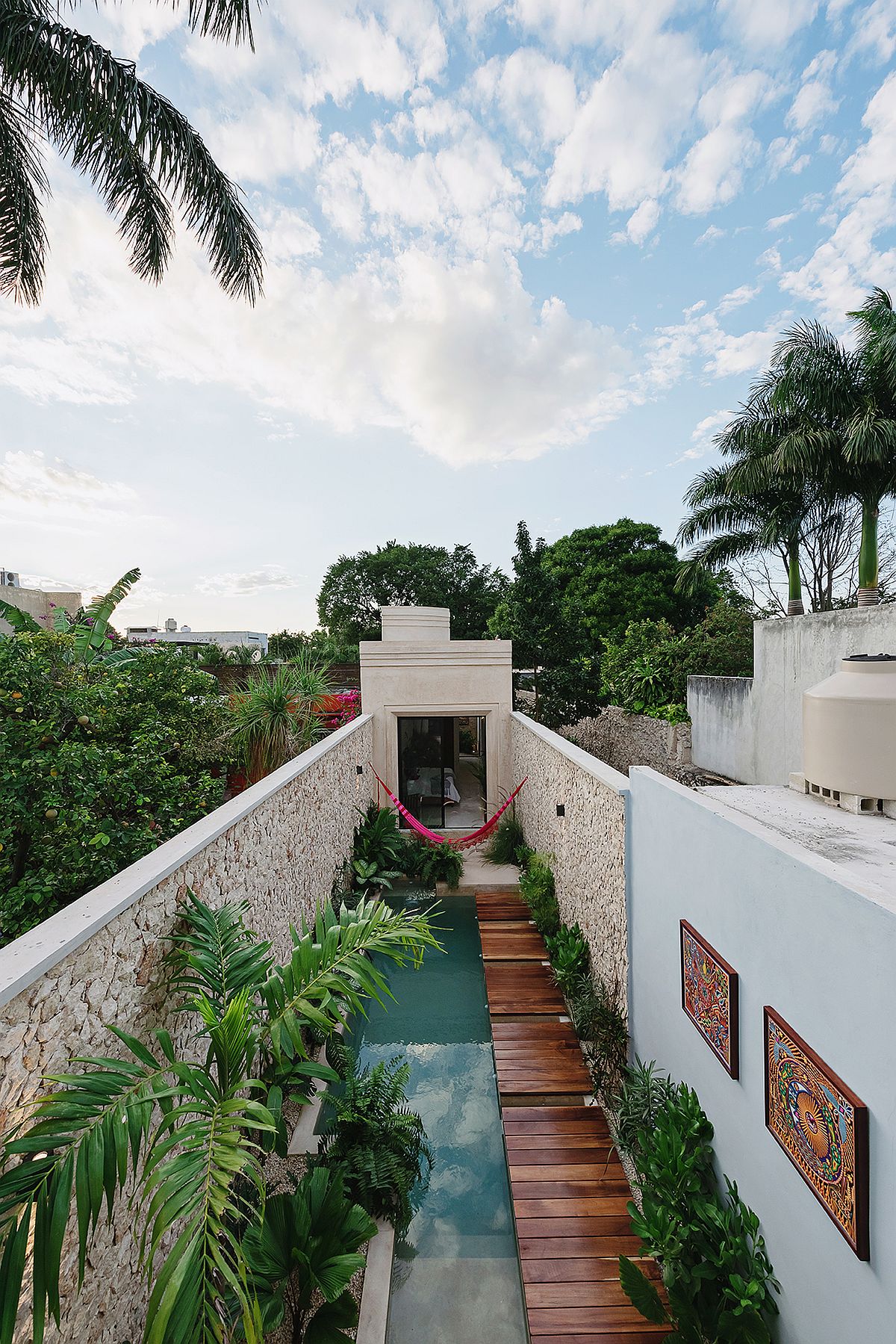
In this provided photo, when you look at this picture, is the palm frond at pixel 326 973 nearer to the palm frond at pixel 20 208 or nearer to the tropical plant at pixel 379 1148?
the tropical plant at pixel 379 1148

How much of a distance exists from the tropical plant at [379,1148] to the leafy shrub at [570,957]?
1.69 meters

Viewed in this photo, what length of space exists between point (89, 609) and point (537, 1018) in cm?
692

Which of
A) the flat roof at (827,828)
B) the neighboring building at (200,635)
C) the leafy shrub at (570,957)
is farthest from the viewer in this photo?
the neighboring building at (200,635)

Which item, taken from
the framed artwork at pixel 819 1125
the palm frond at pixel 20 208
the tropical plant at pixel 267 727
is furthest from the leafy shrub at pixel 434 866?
the palm frond at pixel 20 208

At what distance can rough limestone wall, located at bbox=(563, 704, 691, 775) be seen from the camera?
11.2m

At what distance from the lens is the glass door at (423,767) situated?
9289 mm

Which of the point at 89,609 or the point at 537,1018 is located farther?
the point at 89,609

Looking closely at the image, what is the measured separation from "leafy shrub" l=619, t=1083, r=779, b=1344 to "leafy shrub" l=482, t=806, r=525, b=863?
5056mm

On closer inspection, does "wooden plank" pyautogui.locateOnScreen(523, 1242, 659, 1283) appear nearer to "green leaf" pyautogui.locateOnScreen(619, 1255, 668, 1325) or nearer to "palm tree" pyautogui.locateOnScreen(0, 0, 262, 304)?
"green leaf" pyautogui.locateOnScreen(619, 1255, 668, 1325)

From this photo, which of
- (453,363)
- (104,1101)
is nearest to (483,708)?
(453,363)

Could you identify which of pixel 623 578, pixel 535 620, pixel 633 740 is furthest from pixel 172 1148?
pixel 623 578

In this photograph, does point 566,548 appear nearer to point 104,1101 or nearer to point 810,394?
point 810,394

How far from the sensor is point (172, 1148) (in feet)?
5.74

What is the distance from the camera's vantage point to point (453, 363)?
1136 cm
